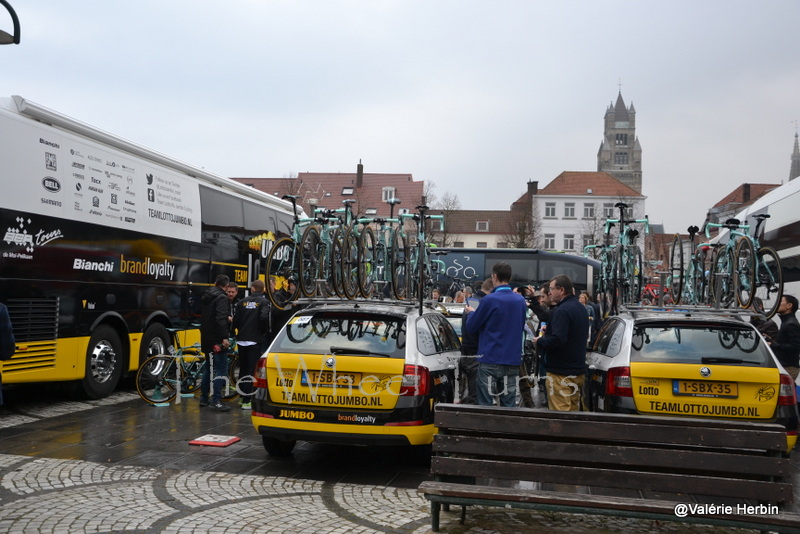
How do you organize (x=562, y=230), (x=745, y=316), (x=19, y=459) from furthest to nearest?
(x=562, y=230) → (x=745, y=316) → (x=19, y=459)

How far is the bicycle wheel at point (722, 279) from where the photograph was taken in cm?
1131

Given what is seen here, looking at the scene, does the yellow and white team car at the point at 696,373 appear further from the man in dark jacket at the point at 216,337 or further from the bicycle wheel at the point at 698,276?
the man in dark jacket at the point at 216,337

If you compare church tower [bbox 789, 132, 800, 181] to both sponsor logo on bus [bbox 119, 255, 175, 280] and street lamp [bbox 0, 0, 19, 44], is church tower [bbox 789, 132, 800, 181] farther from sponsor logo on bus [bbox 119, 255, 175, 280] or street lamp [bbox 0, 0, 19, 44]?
street lamp [bbox 0, 0, 19, 44]

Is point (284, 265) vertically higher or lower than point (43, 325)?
higher

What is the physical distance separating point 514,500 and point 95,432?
6.08 meters

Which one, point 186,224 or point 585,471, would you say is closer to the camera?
point 585,471

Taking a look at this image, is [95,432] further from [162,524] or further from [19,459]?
[162,524]

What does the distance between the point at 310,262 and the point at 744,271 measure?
626cm

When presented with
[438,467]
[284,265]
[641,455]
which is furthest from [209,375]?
[641,455]

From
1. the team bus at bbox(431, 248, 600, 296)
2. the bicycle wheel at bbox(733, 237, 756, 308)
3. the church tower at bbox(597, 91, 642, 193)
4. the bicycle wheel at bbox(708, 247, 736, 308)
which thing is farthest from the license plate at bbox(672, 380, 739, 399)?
the church tower at bbox(597, 91, 642, 193)

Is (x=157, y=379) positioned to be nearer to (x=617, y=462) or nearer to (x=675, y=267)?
(x=617, y=462)

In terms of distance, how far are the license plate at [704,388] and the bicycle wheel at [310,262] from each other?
510cm

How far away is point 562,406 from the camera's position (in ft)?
25.1

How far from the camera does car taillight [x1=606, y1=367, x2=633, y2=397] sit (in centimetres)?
699
